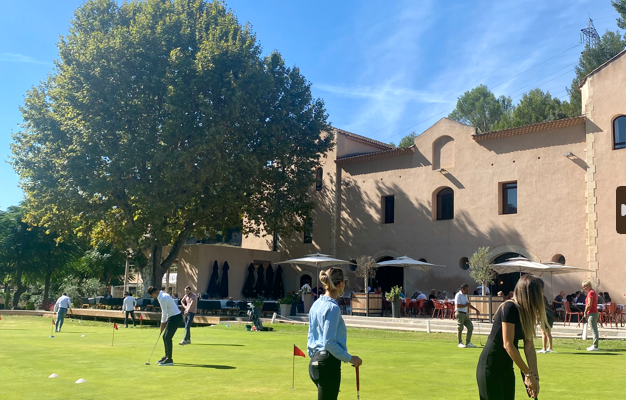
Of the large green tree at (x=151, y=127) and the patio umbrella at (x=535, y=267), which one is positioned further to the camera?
the large green tree at (x=151, y=127)

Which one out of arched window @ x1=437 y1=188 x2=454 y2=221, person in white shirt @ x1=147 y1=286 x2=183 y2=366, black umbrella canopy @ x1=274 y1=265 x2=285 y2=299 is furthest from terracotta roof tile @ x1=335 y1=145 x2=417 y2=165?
person in white shirt @ x1=147 y1=286 x2=183 y2=366

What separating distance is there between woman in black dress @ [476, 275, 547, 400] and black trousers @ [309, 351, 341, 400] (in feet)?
3.81

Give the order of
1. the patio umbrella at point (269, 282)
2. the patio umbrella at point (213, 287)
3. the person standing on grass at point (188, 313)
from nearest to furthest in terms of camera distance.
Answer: the person standing on grass at point (188, 313) < the patio umbrella at point (213, 287) < the patio umbrella at point (269, 282)

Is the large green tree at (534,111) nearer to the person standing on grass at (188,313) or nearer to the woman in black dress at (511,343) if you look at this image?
the person standing on grass at (188,313)

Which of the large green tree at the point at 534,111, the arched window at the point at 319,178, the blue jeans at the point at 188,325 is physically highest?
the large green tree at the point at 534,111

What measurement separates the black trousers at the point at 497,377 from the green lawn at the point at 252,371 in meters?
3.48

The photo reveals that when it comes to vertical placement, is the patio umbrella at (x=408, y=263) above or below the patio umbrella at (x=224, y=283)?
above

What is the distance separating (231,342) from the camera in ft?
53.6

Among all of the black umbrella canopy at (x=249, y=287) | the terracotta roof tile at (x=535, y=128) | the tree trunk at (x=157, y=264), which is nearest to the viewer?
the terracotta roof tile at (x=535, y=128)

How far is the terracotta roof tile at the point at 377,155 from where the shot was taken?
31109mm

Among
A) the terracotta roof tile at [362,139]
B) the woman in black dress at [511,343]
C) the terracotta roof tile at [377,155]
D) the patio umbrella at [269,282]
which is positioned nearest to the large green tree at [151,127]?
the terracotta roof tile at [377,155]

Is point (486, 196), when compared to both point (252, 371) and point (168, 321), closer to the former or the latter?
point (252, 371)

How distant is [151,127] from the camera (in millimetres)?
26594

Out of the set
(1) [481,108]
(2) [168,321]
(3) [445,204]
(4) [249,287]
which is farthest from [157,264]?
(1) [481,108]
